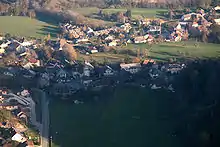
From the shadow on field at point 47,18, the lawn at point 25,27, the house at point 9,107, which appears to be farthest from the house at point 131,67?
the shadow on field at point 47,18

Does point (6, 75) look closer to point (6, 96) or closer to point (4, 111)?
point (6, 96)

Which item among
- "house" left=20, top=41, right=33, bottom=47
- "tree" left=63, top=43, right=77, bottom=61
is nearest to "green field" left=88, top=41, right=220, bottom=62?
"tree" left=63, top=43, right=77, bottom=61

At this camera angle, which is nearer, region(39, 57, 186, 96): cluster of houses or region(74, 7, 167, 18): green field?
region(39, 57, 186, 96): cluster of houses

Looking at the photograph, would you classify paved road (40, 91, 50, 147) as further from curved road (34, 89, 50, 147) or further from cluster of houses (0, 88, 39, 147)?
cluster of houses (0, 88, 39, 147)

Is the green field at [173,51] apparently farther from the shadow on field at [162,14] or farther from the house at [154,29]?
the shadow on field at [162,14]

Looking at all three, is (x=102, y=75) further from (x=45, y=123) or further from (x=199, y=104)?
Answer: (x=199, y=104)

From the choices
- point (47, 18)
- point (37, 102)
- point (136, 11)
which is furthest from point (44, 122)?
point (136, 11)

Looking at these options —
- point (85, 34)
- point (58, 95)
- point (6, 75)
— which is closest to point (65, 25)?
point (85, 34)
